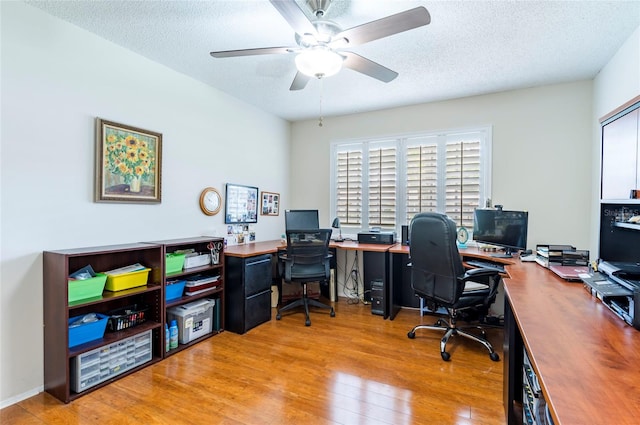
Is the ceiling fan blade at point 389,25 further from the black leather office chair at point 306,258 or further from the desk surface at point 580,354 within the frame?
the black leather office chair at point 306,258

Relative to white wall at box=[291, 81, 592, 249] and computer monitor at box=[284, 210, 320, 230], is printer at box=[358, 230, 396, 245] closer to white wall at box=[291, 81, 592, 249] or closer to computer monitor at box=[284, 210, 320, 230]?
computer monitor at box=[284, 210, 320, 230]

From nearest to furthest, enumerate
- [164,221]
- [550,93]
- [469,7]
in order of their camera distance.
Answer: [469,7]
[164,221]
[550,93]

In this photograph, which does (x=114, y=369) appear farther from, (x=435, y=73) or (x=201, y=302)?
(x=435, y=73)

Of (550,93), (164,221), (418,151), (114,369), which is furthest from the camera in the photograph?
(418,151)

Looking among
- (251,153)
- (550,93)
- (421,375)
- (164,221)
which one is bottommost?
(421,375)

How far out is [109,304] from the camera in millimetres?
2486

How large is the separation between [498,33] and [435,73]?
728mm

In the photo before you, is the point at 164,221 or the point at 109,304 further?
the point at 164,221

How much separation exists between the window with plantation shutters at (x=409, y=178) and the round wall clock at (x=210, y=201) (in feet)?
5.46

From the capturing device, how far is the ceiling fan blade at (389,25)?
1.54m

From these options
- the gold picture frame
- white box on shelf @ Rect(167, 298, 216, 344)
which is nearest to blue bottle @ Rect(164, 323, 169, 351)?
white box on shelf @ Rect(167, 298, 216, 344)

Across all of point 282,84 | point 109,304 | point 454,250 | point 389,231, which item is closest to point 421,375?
point 454,250

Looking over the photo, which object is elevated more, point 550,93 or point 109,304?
point 550,93

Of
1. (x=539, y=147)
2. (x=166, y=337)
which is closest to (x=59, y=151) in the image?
(x=166, y=337)
